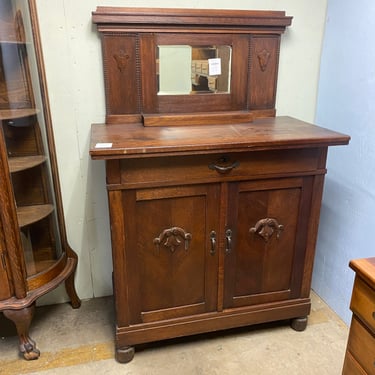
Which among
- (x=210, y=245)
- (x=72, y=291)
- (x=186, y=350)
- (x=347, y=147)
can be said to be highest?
(x=347, y=147)

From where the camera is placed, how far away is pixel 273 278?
1.77 metres

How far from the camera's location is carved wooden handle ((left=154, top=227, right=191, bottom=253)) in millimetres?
1559

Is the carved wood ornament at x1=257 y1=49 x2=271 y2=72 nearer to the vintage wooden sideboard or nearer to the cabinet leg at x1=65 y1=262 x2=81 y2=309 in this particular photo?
the vintage wooden sideboard


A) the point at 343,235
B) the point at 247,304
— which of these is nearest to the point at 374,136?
the point at 343,235

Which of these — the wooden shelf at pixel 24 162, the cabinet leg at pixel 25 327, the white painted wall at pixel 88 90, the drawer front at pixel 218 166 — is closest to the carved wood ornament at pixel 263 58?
the white painted wall at pixel 88 90

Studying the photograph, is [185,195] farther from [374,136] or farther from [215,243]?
[374,136]

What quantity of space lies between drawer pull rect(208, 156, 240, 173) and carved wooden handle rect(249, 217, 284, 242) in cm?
30

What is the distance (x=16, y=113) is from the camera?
5.32 feet

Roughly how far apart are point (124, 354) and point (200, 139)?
1.00 m

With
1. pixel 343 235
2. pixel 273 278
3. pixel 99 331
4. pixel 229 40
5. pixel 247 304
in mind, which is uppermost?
pixel 229 40

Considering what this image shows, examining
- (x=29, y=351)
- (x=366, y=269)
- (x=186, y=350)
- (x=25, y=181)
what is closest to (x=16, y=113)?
(x=25, y=181)

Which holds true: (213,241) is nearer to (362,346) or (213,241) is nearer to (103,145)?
(103,145)

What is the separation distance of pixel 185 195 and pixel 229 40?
2.67 ft

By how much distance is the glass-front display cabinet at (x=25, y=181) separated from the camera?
1.54 meters
